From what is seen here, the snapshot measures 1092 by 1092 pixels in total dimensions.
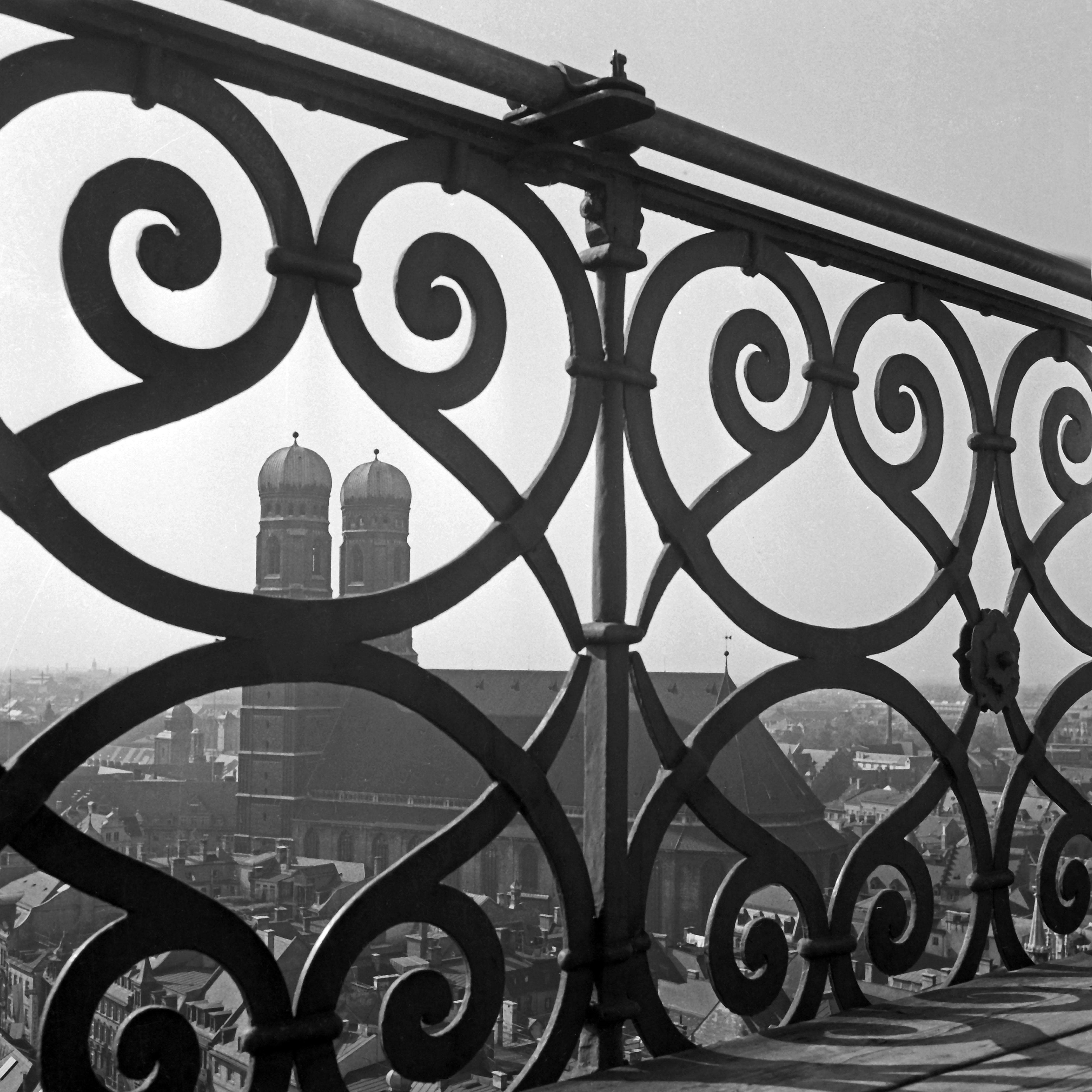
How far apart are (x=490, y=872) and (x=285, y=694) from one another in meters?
0.29

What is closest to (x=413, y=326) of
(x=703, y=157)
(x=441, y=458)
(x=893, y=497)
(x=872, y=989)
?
(x=441, y=458)

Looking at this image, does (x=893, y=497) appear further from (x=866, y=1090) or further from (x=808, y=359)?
(x=866, y=1090)

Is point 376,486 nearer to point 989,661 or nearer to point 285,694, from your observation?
point 285,694

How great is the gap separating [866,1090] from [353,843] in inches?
21.2

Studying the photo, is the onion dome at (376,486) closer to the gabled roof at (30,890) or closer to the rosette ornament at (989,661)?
the gabled roof at (30,890)

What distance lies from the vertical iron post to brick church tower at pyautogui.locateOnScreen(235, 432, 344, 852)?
31cm

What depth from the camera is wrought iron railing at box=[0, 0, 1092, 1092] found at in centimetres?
108

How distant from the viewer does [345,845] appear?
120 cm

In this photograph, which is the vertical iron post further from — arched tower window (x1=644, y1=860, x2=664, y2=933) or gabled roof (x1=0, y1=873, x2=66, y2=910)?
gabled roof (x1=0, y1=873, x2=66, y2=910)

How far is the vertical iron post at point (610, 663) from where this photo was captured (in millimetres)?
1389

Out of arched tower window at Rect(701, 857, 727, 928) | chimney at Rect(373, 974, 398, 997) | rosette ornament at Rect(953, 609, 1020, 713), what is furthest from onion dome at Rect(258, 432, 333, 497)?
rosette ornament at Rect(953, 609, 1020, 713)

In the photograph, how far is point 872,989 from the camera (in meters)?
1.70

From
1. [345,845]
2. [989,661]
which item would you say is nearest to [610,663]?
[345,845]

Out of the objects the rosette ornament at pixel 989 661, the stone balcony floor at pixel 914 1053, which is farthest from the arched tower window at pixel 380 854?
the rosette ornament at pixel 989 661
